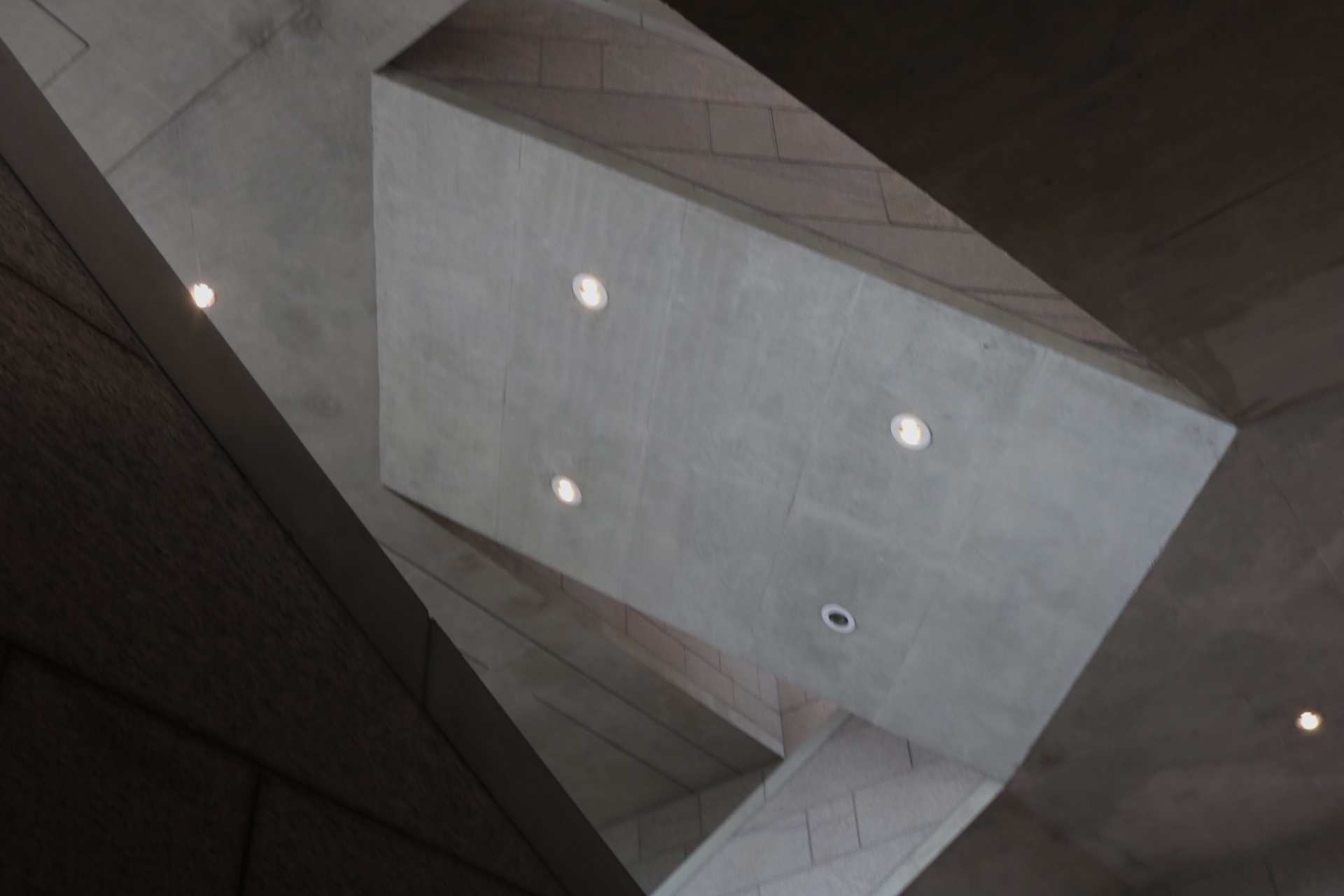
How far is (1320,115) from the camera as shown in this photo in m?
3.00

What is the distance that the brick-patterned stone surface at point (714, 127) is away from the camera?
5.64 metres

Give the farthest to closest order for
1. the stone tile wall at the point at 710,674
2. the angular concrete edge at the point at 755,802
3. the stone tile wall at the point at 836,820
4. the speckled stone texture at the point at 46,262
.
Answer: the stone tile wall at the point at 710,674 < the angular concrete edge at the point at 755,802 < the stone tile wall at the point at 836,820 < the speckled stone texture at the point at 46,262

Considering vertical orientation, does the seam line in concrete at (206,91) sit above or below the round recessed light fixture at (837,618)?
above

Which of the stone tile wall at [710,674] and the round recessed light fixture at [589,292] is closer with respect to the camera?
the round recessed light fixture at [589,292]

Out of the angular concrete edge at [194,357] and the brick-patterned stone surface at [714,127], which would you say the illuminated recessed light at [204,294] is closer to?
the brick-patterned stone surface at [714,127]

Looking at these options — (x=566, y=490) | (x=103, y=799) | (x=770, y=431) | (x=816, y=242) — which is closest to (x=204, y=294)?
(x=566, y=490)

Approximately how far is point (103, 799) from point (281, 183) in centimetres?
609

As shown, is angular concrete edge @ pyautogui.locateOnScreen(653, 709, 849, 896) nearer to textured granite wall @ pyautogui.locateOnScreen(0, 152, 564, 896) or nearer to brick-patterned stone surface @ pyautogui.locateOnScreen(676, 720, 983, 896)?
brick-patterned stone surface @ pyautogui.locateOnScreen(676, 720, 983, 896)

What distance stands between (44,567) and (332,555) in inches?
31.0

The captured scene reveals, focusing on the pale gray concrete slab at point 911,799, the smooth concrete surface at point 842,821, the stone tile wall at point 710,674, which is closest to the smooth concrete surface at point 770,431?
the pale gray concrete slab at point 911,799

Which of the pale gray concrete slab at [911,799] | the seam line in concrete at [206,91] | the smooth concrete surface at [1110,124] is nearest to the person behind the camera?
the smooth concrete surface at [1110,124]

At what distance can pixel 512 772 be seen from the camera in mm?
2531

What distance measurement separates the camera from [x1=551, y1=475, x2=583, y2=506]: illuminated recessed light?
755 cm

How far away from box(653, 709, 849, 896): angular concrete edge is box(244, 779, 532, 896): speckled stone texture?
7582 millimetres
